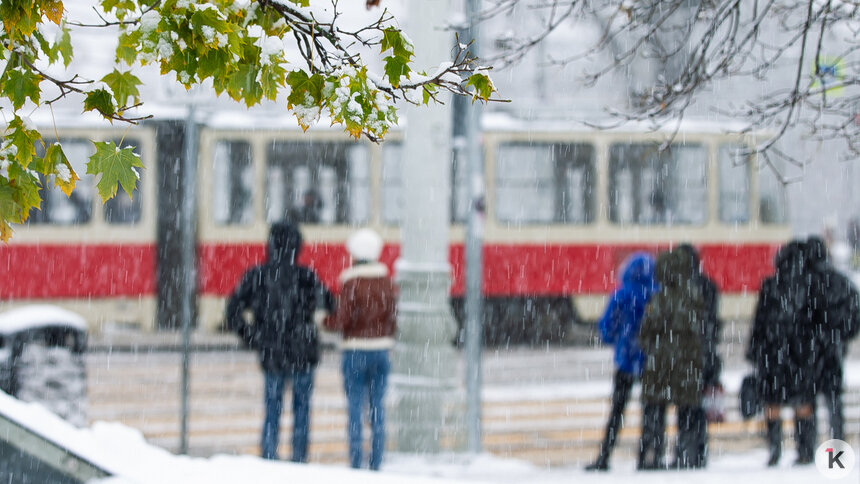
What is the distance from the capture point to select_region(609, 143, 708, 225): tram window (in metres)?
16.3

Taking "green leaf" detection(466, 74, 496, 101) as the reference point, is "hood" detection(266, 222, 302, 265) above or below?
below

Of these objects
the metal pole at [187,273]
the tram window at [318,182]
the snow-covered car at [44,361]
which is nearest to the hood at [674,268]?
the metal pole at [187,273]

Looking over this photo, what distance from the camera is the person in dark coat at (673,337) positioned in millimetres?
6457

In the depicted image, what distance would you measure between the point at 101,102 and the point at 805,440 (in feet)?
18.6

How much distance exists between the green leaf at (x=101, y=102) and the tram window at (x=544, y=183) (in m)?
13.0

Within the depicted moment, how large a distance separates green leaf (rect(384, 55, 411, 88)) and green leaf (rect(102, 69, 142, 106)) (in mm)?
1021

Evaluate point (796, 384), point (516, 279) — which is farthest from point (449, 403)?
point (516, 279)

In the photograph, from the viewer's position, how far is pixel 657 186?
54.2 ft

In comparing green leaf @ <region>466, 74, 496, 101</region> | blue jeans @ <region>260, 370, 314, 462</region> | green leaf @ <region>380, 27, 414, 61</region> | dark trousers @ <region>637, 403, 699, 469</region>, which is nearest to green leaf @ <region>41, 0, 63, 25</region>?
green leaf @ <region>380, 27, 414, 61</region>

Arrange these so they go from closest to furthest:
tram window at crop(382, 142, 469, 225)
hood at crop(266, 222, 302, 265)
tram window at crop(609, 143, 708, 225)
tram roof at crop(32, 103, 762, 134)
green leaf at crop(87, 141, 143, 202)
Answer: green leaf at crop(87, 141, 143, 202)
hood at crop(266, 222, 302, 265)
tram roof at crop(32, 103, 762, 134)
tram window at crop(382, 142, 469, 225)
tram window at crop(609, 143, 708, 225)

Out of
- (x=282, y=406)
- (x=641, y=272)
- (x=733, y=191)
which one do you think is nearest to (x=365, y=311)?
(x=282, y=406)

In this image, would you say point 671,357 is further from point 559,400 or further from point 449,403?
point 559,400

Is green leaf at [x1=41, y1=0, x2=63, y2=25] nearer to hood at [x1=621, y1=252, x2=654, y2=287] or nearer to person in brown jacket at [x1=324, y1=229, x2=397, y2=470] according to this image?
person in brown jacket at [x1=324, y1=229, x2=397, y2=470]

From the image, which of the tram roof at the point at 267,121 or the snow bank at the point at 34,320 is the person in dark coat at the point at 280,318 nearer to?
the snow bank at the point at 34,320
